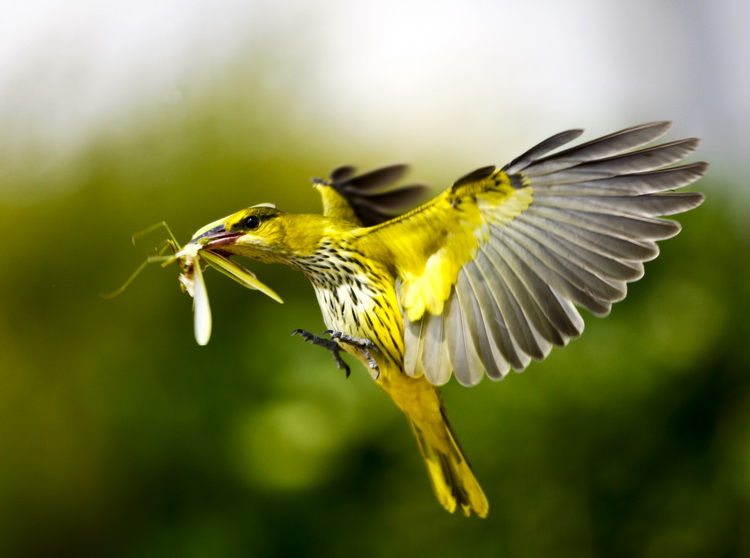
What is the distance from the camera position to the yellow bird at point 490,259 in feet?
1.86

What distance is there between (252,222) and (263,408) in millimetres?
1254

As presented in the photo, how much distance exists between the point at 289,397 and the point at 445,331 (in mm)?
1131

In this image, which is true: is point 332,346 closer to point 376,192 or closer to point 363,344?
point 363,344

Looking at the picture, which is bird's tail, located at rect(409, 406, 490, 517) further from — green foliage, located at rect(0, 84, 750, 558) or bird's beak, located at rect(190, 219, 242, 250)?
green foliage, located at rect(0, 84, 750, 558)

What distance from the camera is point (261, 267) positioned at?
5.49 feet

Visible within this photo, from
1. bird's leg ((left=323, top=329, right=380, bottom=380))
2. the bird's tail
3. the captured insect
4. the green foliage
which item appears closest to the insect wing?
the captured insect

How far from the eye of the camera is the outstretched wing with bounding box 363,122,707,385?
565 millimetres

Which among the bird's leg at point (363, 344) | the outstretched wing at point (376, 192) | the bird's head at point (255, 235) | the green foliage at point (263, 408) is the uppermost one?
the bird's head at point (255, 235)

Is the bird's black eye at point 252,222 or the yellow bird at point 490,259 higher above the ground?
the bird's black eye at point 252,222

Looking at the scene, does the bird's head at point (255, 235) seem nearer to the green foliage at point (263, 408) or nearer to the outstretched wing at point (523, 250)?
the outstretched wing at point (523, 250)

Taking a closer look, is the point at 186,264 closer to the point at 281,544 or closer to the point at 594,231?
the point at 594,231

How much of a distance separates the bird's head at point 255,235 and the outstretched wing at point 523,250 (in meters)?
0.07

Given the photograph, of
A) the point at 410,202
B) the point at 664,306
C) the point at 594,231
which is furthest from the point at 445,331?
the point at 664,306

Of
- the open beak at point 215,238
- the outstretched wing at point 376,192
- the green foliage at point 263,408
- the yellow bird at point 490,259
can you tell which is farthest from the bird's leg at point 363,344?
the green foliage at point 263,408
